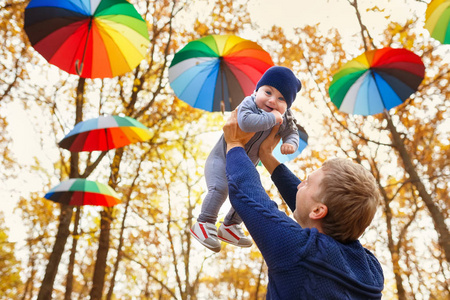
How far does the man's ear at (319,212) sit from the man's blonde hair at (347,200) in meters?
0.02

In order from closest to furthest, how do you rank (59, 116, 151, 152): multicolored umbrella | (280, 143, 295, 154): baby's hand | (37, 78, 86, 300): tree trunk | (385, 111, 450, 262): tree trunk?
(280, 143, 295, 154): baby's hand, (59, 116, 151, 152): multicolored umbrella, (385, 111, 450, 262): tree trunk, (37, 78, 86, 300): tree trunk

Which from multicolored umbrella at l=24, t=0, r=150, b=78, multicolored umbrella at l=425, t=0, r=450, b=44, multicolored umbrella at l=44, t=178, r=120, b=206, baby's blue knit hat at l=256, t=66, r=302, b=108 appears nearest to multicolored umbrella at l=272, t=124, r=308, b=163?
baby's blue knit hat at l=256, t=66, r=302, b=108

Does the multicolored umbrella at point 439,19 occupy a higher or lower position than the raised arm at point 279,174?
higher

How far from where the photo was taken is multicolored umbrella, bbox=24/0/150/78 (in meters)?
3.46

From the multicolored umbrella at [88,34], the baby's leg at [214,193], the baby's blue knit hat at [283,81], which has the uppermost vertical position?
the multicolored umbrella at [88,34]

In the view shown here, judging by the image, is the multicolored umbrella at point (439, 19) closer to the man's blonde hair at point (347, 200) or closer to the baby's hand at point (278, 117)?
the baby's hand at point (278, 117)

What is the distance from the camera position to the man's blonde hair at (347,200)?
5.42ft

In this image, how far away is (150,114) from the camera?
10.9 meters

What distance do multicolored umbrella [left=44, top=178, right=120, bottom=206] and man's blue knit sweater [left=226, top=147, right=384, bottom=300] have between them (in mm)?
5167

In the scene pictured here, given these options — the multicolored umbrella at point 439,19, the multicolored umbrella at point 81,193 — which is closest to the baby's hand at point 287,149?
the multicolored umbrella at point 439,19

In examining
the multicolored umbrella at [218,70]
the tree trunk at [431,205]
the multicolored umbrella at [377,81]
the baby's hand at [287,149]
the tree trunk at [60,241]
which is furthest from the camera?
the tree trunk at [60,241]

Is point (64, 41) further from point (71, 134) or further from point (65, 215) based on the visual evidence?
point (65, 215)

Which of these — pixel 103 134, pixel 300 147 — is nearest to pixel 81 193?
pixel 103 134

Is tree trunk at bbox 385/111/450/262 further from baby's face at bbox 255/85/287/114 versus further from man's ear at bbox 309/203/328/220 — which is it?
man's ear at bbox 309/203/328/220
